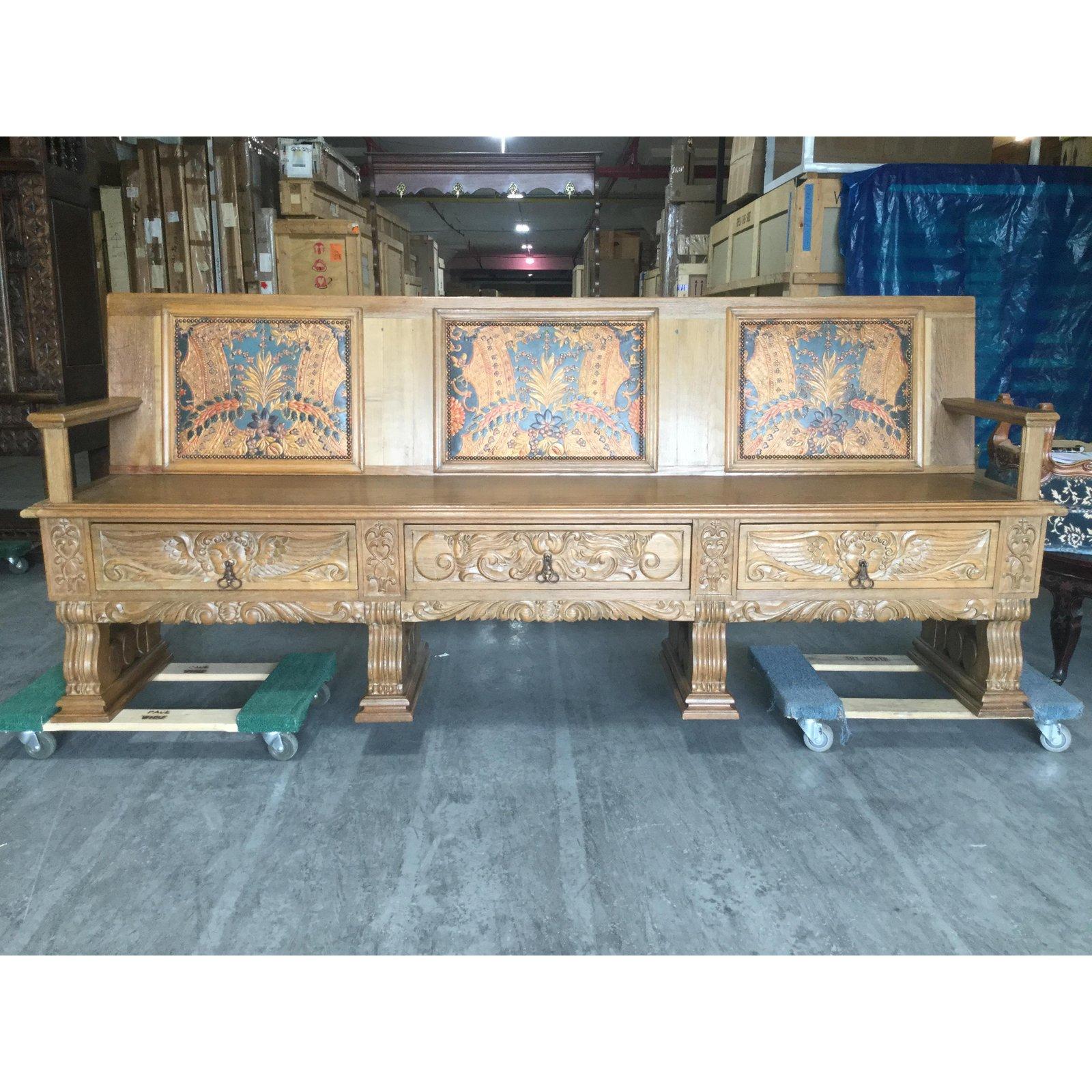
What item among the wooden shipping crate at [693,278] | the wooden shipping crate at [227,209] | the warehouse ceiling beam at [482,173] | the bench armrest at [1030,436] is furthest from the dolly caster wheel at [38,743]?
the warehouse ceiling beam at [482,173]

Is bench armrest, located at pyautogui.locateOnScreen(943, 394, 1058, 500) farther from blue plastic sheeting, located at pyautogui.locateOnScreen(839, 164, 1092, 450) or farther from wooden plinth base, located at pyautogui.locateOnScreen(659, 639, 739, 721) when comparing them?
blue plastic sheeting, located at pyautogui.locateOnScreen(839, 164, 1092, 450)

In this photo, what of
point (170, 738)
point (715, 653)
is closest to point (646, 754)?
Result: point (715, 653)

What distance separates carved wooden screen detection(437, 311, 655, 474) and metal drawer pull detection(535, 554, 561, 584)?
541 mm

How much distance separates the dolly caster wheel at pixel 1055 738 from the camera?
2637 millimetres

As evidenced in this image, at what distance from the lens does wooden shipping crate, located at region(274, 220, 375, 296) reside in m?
6.11

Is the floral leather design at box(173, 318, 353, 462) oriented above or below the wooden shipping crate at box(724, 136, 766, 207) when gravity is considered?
below

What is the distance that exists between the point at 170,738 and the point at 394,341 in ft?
4.89

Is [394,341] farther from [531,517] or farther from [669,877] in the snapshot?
[669,877]

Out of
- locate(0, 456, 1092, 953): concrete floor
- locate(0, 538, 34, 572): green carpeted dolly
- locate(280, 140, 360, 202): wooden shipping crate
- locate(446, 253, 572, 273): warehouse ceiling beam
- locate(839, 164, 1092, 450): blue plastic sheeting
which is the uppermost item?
locate(446, 253, 572, 273): warehouse ceiling beam

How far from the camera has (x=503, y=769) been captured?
252 centimetres

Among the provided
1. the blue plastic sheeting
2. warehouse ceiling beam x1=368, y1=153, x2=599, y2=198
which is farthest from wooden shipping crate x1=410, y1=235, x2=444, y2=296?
the blue plastic sheeting

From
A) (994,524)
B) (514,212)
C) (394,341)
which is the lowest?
(994,524)

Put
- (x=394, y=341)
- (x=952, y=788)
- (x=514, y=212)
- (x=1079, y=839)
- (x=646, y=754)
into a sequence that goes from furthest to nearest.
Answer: (x=514, y=212) < (x=394, y=341) < (x=646, y=754) < (x=952, y=788) < (x=1079, y=839)

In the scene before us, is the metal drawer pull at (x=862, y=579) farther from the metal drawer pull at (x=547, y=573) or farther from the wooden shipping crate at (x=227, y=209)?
the wooden shipping crate at (x=227, y=209)
